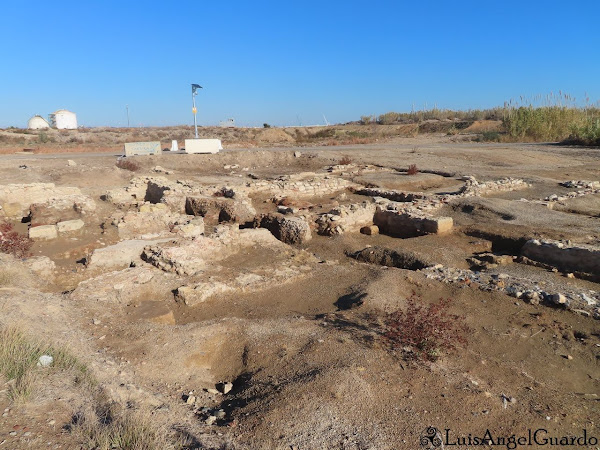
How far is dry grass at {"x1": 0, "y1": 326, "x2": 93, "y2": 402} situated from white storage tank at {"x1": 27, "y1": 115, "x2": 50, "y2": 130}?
49.5 metres

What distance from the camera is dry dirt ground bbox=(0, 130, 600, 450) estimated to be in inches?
117

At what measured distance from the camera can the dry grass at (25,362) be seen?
9.29 ft

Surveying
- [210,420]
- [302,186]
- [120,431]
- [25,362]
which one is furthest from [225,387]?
[302,186]

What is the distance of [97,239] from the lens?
306 inches

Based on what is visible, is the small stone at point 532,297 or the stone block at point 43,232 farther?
the stone block at point 43,232

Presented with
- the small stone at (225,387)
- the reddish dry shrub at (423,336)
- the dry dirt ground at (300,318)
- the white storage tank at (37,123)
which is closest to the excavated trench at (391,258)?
the dry dirt ground at (300,318)

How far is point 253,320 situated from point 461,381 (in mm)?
2332

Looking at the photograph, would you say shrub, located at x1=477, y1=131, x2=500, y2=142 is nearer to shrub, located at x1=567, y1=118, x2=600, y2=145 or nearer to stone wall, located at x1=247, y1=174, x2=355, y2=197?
shrub, located at x1=567, y1=118, x2=600, y2=145

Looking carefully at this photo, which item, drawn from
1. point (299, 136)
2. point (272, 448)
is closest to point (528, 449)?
point (272, 448)

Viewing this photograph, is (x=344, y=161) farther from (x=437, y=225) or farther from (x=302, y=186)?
(x=437, y=225)

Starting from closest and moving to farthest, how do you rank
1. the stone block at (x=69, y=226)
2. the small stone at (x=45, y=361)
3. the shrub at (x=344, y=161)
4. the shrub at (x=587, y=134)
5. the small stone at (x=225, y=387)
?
the small stone at (x=45, y=361)
the small stone at (x=225, y=387)
the stone block at (x=69, y=226)
the shrub at (x=344, y=161)
the shrub at (x=587, y=134)

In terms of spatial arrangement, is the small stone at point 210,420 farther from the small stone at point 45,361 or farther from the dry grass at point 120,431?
the small stone at point 45,361

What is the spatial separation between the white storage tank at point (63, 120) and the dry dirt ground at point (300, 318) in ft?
150

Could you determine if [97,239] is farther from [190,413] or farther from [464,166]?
[464,166]
